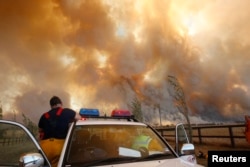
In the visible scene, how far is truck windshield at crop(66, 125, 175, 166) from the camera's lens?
3357 millimetres

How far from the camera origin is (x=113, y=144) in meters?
3.66

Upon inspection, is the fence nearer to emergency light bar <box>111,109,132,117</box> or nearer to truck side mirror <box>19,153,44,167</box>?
emergency light bar <box>111,109,132,117</box>

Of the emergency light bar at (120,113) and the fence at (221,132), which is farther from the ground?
the emergency light bar at (120,113)

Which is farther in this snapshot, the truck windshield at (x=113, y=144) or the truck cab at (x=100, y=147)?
the truck windshield at (x=113, y=144)

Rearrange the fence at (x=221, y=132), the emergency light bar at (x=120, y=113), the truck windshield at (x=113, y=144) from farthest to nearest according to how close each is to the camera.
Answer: the fence at (x=221, y=132) → the emergency light bar at (x=120, y=113) → the truck windshield at (x=113, y=144)

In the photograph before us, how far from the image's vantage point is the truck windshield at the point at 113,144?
3357 millimetres

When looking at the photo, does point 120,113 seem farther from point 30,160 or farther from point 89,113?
point 30,160

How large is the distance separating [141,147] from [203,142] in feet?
42.2

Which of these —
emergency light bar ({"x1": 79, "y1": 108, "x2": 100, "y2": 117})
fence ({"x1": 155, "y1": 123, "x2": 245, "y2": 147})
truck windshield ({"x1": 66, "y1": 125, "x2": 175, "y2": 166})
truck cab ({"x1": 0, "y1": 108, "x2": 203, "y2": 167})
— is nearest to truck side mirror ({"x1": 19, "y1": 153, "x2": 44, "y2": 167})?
truck cab ({"x1": 0, "y1": 108, "x2": 203, "y2": 167})

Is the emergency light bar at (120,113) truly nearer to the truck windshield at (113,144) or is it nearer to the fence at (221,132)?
the truck windshield at (113,144)

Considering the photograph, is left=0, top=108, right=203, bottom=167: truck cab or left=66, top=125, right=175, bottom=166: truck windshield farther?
left=66, top=125, right=175, bottom=166: truck windshield

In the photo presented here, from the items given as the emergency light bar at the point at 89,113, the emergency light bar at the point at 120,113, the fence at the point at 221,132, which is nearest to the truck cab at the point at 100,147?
the emergency light bar at the point at 120,113

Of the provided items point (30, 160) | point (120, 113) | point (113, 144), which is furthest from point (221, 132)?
point (30, 160)

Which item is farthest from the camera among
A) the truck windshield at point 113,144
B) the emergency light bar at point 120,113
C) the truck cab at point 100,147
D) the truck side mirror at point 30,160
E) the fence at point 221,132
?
the fence at point 221,132
